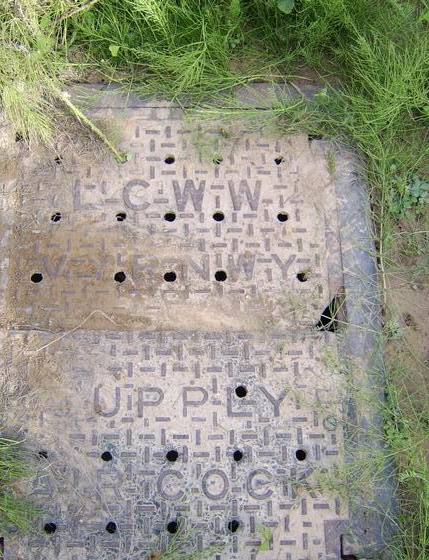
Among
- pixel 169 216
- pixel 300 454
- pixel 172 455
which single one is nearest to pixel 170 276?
pixel 169 216

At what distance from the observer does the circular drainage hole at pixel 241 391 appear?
2.60 meters

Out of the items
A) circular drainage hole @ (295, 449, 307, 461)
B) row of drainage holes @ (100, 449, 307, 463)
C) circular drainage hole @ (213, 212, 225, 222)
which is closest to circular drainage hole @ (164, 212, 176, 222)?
circular drainage hole @ (213, 212, 225, 222)

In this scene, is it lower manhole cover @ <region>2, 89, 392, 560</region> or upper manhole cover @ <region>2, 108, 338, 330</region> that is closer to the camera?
lower manhole cover @ <region>2, 89, 392, 560</region>

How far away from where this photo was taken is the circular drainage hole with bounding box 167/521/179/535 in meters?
2.49

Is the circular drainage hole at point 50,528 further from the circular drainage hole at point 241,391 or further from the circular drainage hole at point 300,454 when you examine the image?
the circular drainage hole at point 300,454

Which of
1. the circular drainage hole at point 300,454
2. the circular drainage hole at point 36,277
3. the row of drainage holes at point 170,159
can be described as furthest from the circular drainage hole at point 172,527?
the row of drainage holes at point 170,159

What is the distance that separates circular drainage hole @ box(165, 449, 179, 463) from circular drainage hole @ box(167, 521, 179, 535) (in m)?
0.27

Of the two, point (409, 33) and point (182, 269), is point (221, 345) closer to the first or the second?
point (182, 269)

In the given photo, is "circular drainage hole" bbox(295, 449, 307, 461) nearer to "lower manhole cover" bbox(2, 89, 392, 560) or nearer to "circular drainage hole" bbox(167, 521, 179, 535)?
"lower manhole cover" bbox(2, 89, 392, 560)

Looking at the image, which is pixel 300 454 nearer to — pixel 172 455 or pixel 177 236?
pixel 172 455

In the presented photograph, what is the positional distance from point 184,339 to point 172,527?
825 millimetres

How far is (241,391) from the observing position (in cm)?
261

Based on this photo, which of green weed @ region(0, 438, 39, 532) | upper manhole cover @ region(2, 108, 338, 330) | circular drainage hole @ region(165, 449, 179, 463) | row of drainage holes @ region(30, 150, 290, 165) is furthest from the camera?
row of drainage holes @ region(30, 150, 290, 165)

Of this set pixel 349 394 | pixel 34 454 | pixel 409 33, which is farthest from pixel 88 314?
pixel 409 33
